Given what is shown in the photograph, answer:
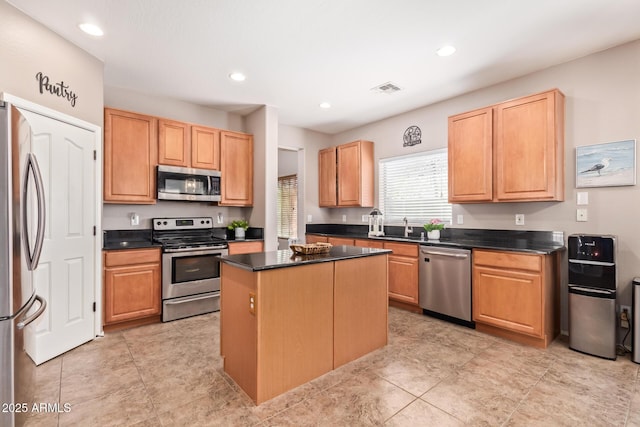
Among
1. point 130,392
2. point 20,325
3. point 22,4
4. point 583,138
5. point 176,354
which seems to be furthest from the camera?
point 583,138

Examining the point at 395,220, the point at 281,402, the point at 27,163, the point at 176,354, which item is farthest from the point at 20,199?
the point at 395,220

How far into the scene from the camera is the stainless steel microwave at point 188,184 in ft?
12.8

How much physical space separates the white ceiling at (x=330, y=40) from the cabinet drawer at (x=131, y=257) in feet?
6.52

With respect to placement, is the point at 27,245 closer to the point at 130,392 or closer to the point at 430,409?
the point at 130,392

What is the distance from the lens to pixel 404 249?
3996 millimetres

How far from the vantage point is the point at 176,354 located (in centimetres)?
276

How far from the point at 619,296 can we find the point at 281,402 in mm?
3168

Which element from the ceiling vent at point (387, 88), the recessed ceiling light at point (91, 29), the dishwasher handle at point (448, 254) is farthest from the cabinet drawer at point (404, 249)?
the recessed ceiling light at point (91, 29)

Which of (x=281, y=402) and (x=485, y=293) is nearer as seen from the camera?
(x=281, y=402)

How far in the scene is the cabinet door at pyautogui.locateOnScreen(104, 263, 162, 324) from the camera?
10.8 ft

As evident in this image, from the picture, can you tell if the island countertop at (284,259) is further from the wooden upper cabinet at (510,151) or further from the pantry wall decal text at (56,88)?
the pantry wall decal text at (56,88)

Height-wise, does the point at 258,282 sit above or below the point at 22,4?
below

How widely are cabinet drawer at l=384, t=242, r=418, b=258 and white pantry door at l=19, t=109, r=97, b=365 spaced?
3419 millimetres

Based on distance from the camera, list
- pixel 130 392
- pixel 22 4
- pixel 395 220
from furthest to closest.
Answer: pixel 395 220, pixel 22 4, pixel 130 392
